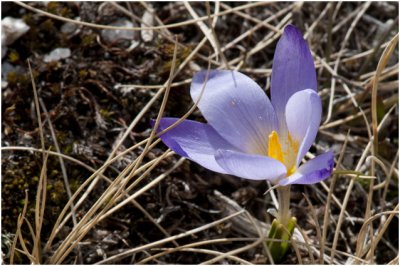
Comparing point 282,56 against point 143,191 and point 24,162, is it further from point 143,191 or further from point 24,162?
point 24,162

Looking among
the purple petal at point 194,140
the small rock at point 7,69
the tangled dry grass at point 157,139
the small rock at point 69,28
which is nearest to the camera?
the purple petal at point 194,140

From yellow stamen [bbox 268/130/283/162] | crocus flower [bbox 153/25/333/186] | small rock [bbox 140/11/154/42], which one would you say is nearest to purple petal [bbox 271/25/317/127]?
crocus flower [bbox 153/25/333/186]

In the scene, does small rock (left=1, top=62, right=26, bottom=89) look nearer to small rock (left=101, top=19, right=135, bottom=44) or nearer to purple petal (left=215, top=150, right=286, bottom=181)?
small rock (left=101, top=19, right=135, bottom=44)

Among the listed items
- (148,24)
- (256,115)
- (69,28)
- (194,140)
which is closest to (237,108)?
(256,115)

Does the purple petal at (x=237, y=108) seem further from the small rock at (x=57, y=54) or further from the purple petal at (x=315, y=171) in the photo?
the small rock at (x=57, y=54)

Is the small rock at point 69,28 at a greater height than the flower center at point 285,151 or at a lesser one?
greater

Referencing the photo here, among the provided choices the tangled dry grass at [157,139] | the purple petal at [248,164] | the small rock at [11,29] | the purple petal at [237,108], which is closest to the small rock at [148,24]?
the tangled dry grass at [157,139]

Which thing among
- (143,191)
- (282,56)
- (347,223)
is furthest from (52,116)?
(347,223)
